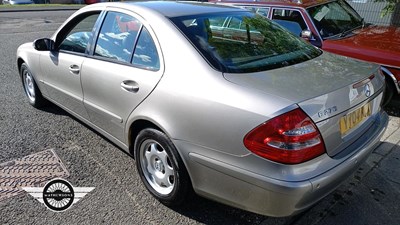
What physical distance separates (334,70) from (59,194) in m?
2.47

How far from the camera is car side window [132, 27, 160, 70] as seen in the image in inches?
102

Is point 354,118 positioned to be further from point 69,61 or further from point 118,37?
point 69,61

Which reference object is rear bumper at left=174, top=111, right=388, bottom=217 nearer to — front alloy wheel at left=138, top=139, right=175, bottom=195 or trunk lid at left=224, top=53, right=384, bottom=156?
trunk lid at left=224, top=53, right=384, bottom=156

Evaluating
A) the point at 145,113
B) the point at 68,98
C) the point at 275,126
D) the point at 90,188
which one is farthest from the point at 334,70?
the point at 68,98

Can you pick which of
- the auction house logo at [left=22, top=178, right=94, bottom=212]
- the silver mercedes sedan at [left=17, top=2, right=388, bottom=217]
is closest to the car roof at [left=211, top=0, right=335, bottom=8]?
the silver mercedes sedan at [left=17, top=2, right=388, bottom=217]

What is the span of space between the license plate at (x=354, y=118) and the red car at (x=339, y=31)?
6.72 ft

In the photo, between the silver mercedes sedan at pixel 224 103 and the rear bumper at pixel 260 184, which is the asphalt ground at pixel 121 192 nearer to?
the silver mercedes sedan at pixel 224 103

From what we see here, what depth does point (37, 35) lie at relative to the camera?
11.7 m

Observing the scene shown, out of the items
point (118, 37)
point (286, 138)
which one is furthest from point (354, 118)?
point (118, 37)

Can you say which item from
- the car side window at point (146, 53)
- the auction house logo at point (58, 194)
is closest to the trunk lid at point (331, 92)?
the car side window at point (146, 53)

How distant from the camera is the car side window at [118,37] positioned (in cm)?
284

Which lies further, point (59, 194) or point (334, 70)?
point (59, 194)

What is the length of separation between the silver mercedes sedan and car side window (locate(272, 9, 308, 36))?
1.83 meters

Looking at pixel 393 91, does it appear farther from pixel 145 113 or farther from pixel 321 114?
pixel 145 113
